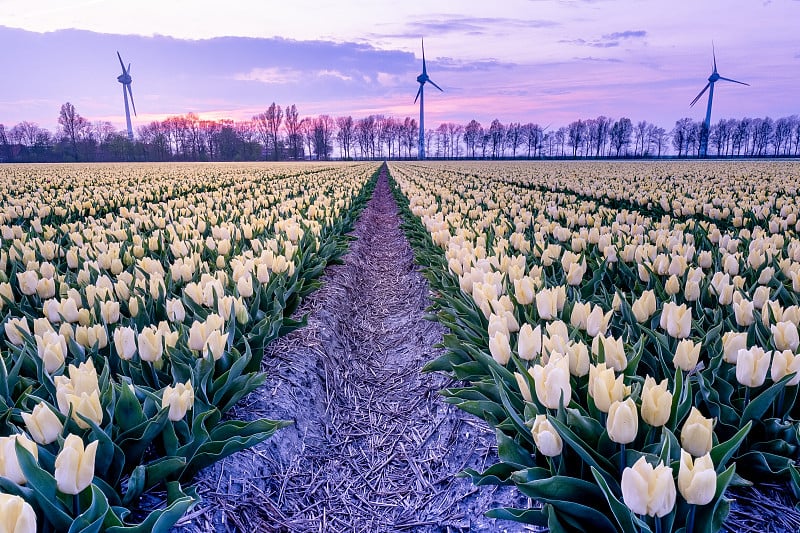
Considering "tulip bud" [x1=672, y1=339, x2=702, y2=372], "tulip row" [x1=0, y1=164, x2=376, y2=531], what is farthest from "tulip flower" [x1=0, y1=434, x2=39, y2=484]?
"tulip bud" [x1=672, y1=339, x2=702, y2=372]

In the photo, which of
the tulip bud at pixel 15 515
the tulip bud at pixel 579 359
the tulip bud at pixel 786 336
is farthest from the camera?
the tulip bud at pixel 786 336

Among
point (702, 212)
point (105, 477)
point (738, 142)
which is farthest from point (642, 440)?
point (738, 142)

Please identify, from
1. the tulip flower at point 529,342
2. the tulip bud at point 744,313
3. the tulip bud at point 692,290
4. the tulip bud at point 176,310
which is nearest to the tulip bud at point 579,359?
the tulip flower at point 529,342

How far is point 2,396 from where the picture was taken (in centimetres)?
224

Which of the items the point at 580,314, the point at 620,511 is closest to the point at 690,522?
the point at 620,511

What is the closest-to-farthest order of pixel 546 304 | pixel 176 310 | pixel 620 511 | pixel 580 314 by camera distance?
pixel 620 511 → pixel 580 314 → pixel 546 304 → pixel 176 310

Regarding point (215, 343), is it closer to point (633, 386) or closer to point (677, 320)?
point (633, 386)

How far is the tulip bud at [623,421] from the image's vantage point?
1.63 meters

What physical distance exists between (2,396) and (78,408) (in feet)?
2.05

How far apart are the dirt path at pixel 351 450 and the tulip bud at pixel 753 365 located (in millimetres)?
1039

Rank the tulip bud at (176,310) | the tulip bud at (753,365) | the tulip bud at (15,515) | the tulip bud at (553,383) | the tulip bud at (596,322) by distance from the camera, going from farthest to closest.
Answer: the tulip bud at (176,310) → the tulip bud at (596,322) → the tulip bud at (753,365) → the tulip bud at (553,383) → the tulip bud at (15,515)

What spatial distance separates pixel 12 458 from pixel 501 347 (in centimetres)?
182

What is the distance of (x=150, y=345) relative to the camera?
2.51 m

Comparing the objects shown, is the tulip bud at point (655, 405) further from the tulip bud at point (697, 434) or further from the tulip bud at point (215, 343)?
the tulip bud at point (215, 343)
